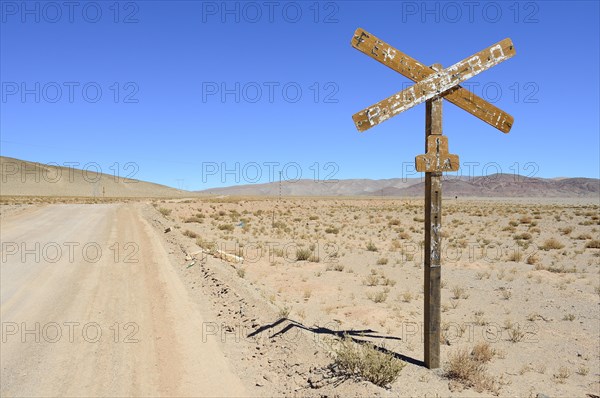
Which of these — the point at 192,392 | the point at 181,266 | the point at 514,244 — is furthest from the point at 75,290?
the point at 514,244

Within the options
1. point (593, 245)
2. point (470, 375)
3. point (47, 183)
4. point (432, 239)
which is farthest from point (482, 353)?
point (47, 183)

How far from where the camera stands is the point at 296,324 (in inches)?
292

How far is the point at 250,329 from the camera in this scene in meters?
7.40

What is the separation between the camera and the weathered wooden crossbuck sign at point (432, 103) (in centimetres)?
512

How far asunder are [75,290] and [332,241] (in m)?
13.5

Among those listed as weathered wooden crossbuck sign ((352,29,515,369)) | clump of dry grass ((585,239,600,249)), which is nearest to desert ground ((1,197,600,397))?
weathered wooden crossbuck sign ((352,29,515,369))

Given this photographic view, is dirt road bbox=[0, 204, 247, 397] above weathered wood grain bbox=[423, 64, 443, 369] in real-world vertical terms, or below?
below

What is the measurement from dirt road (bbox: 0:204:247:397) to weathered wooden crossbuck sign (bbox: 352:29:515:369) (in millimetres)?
2713

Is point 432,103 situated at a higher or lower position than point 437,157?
higher

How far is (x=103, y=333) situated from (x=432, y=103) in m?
5.91

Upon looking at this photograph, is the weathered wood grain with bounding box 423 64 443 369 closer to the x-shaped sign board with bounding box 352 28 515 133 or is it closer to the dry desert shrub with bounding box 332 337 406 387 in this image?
the x-shaped sign board with bounding box 352 28 515 133

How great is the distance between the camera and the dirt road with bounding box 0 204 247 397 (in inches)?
208

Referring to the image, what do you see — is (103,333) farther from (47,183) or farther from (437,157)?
(47,183)

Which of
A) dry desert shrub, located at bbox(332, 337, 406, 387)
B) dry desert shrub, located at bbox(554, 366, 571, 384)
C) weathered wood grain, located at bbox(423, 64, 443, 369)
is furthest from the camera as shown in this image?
dry desert shrub, located at bbox(554, 366, 571, 384)
